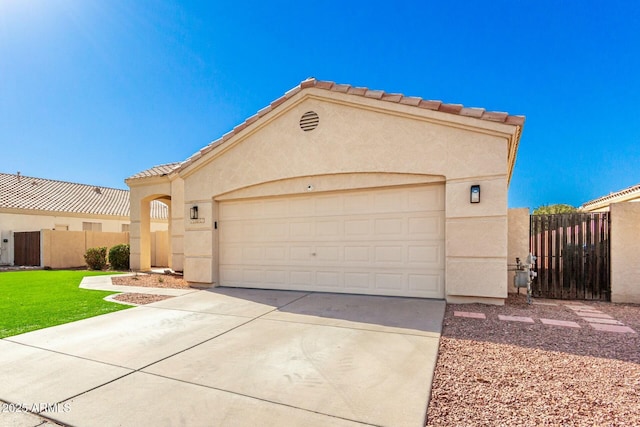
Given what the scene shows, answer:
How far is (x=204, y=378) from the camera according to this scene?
3.59 meters

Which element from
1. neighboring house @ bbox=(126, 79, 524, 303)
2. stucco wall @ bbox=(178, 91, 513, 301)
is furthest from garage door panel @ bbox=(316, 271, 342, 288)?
stucco wall @ bbox=(178, 91, 513, 301)

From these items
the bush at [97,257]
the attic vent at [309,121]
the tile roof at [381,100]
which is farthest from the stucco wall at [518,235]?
the bush at [97,257]

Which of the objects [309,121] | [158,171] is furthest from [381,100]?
[158,171]

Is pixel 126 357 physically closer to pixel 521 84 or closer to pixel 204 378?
pixel 204 378

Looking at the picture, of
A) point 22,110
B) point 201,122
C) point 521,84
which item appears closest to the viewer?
point 22,110

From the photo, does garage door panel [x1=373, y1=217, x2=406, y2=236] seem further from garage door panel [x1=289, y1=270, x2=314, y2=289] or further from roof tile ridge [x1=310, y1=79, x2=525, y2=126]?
roof tile ridge [x1=310, y1=79, x2=525, y2=126]

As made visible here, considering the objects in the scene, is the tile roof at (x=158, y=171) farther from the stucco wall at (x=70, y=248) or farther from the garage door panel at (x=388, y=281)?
the garage door panel at (x=388, y=281)

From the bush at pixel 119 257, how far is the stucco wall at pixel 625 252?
18868mm

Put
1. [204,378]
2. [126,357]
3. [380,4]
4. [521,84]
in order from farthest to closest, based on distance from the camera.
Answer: [521,84]
[380,4]
[126,357]
[204,378]

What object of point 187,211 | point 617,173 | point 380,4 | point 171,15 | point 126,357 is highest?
point 380,4

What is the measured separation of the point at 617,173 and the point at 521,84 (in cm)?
2323

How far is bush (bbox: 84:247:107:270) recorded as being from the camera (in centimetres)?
1670

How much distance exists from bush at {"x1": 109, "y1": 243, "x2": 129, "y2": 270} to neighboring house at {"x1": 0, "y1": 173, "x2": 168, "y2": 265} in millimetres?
9164

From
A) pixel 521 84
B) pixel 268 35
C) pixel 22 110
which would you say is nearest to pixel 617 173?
pixel 521 84
